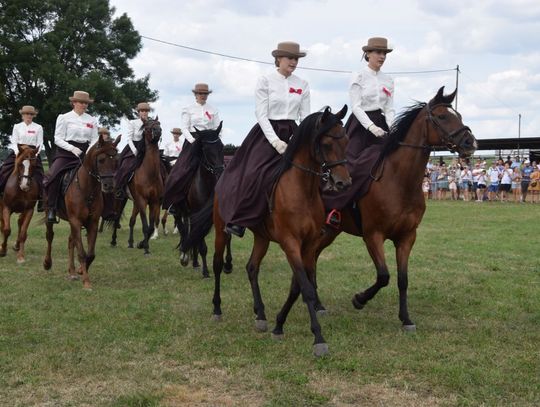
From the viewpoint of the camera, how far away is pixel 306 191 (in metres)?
7.13

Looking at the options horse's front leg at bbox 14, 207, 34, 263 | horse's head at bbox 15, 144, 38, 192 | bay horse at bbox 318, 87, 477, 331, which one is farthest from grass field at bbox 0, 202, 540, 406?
horse's head at bbox 15, 144, 38, 192

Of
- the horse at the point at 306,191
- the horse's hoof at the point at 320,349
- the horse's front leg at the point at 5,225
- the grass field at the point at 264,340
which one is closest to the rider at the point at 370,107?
the horse at the point at 306,191

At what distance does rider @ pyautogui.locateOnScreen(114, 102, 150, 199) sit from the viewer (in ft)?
48.9

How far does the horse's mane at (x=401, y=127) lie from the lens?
803 centimetres

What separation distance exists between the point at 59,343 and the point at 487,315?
521cm

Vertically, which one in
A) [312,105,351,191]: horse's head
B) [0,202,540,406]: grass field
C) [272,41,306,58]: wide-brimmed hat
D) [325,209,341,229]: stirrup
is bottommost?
[0,202,540,406]: grass field

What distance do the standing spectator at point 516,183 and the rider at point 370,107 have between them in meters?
24.6

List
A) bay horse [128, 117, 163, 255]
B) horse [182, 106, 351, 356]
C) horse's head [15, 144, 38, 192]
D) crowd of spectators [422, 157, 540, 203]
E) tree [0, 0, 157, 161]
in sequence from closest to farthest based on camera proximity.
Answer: horse [182, 106, 351, 356] < horse's head [15, 144, 38, 192] < bay horse [128, 117, 163, 255] < crowd of spectators [422, 157, 540, 203] < tree [0, 0, 157, 161]

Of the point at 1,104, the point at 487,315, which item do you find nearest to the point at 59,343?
the point at 487,315

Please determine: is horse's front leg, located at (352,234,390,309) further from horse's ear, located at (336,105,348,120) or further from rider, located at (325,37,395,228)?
horse's ear, located at (336,105,348,120)

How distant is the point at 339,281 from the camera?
1109cm

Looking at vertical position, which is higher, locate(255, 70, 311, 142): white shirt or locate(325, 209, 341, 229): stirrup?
locate(255, 70, 311, 142): white shirt

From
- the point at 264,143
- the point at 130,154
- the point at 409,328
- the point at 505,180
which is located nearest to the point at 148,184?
the point at 130,154

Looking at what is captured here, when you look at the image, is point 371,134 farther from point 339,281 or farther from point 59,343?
point 59,343
